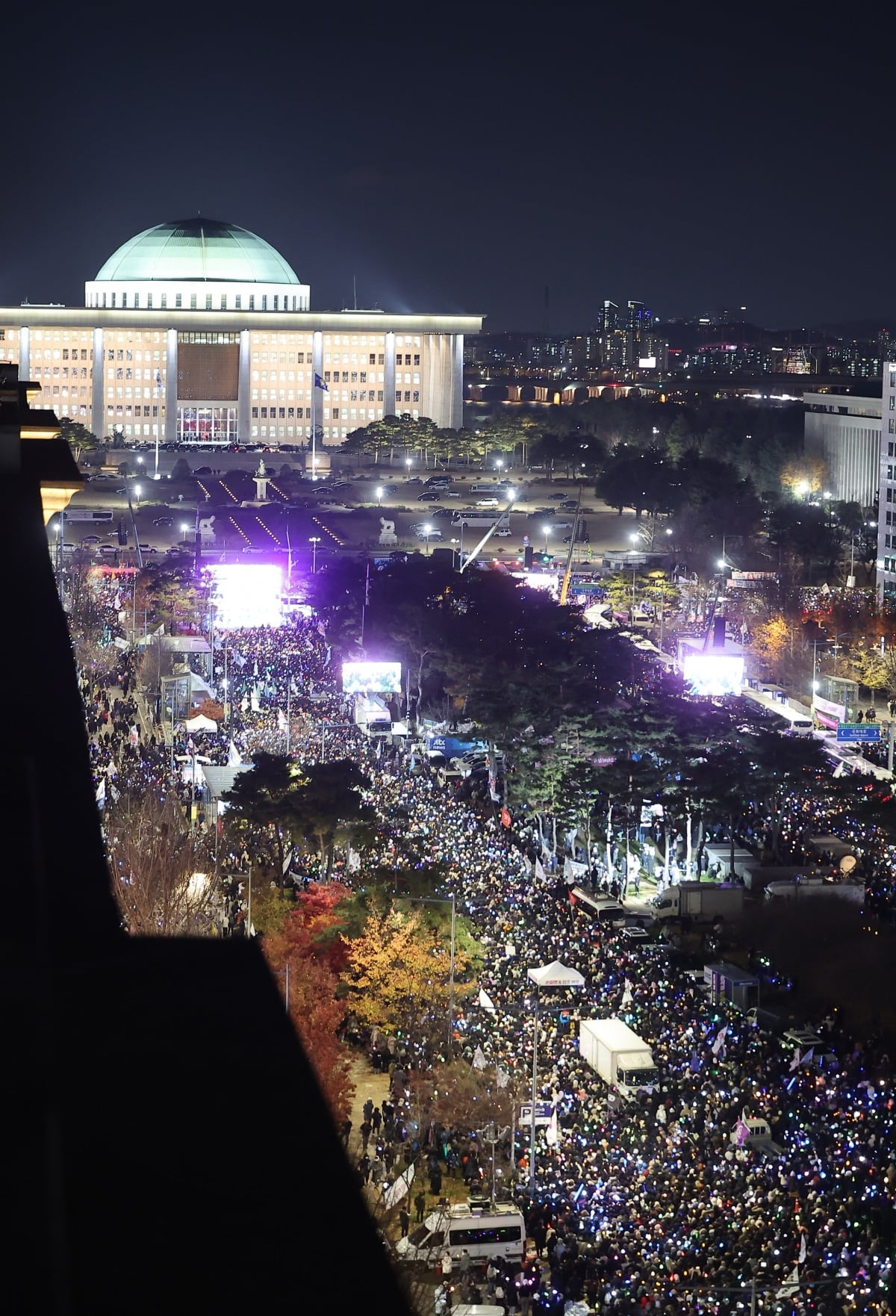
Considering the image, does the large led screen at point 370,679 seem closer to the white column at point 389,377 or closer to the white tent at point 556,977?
the white tent at point 556,977

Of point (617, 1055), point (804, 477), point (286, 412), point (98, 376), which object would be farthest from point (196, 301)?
point (617, 1055)

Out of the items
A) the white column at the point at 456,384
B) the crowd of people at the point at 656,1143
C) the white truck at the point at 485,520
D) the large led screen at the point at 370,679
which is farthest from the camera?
the white column at the point at 456,384

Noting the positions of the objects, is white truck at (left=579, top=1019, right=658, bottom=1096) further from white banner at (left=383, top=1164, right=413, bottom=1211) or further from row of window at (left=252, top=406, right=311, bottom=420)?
row of window at (left=252, top=406, right=311, bottom=420)

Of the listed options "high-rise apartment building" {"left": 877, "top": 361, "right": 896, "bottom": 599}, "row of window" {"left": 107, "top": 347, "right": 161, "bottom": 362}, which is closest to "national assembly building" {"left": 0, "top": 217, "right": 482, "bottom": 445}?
"row of window" {"left": 107, "top": 347, "right": 161, "bottom": 362}

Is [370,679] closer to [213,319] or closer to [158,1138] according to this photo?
[158,1138]

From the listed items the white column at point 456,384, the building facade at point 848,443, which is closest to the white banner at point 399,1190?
the building facade at point 848,443

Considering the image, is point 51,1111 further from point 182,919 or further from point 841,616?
point 841,616
